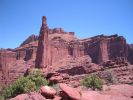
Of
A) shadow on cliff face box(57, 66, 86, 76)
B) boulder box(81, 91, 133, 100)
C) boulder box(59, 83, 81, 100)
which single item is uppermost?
shadow on cliff face box(57, 66, 86, 76)

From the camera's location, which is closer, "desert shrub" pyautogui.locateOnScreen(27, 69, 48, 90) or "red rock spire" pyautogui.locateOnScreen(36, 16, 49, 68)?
"desert shrub" pyautogui.locateOnScreen(27, 69, 48, 90)

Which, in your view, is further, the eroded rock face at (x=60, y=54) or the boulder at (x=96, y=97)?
the eroded rock face at (x=60, y=54)

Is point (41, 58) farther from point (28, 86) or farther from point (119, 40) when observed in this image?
point (28, 86)

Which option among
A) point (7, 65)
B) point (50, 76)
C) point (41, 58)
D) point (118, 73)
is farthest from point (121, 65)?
point (7, 65)

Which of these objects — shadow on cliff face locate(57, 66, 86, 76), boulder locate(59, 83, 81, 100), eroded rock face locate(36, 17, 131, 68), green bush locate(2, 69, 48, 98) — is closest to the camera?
boulder locate(59, 83, 81, 100)

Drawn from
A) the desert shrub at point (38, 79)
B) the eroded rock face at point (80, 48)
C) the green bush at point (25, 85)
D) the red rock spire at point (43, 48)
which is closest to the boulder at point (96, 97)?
the green bush at point (25, 85)

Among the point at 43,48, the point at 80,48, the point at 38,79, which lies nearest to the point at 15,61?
the point at 80,48

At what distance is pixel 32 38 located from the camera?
157m

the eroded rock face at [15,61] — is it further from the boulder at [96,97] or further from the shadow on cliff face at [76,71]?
the boulder at [96,97]

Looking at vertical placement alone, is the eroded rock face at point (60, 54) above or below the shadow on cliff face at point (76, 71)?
above

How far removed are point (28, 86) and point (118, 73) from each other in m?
41.8

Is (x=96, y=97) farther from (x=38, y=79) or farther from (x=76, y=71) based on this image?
(x=76, y=71)

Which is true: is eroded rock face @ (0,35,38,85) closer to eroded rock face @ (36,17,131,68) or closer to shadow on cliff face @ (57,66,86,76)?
eroded rock face @ (36,17,131,68)

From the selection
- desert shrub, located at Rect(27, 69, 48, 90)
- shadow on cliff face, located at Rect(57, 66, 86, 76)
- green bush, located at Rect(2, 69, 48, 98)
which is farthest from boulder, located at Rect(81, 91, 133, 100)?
shadow on cliff face, located at Rect(57, 66, 86, 76)
